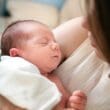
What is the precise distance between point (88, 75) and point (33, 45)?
0.20 metres

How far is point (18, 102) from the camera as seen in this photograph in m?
0.95

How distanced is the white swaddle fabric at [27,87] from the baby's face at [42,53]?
0.21ft

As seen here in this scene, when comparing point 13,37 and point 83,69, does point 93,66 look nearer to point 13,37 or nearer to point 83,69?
point 83,69

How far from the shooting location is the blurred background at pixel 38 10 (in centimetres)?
268

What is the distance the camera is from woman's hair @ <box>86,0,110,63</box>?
818 millimetres

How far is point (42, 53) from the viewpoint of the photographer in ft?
3.55

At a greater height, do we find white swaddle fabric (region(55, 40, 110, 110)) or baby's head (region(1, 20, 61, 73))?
baby's head (region(1, 20, 61, 73))

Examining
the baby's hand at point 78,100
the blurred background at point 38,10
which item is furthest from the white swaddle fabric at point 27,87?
the blurred background at point 38,10

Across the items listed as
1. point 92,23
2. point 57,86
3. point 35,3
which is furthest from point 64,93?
point 35,3

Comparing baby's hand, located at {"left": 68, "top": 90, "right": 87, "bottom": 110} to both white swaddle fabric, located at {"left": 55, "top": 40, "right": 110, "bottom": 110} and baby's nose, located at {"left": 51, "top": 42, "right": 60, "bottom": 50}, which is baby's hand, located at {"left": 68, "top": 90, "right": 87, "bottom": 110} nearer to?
white swaddle fabric, located at {"left": 55, "top": 40, "right": 110, "bottom": 110}

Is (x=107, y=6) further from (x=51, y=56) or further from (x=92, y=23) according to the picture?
(x=51, y=56)

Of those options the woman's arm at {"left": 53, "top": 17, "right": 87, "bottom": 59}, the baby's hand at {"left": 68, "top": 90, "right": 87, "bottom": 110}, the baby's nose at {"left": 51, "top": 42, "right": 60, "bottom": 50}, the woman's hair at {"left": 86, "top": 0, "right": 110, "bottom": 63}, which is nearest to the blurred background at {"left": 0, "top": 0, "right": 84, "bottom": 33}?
the woman's arm at {"left": 53, "top": 17, "right": 87, "bottom": 59}

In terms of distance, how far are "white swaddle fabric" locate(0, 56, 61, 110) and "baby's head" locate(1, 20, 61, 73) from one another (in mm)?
67

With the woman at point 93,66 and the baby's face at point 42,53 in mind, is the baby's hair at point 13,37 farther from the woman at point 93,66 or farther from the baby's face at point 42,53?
the woman at point 93,66
